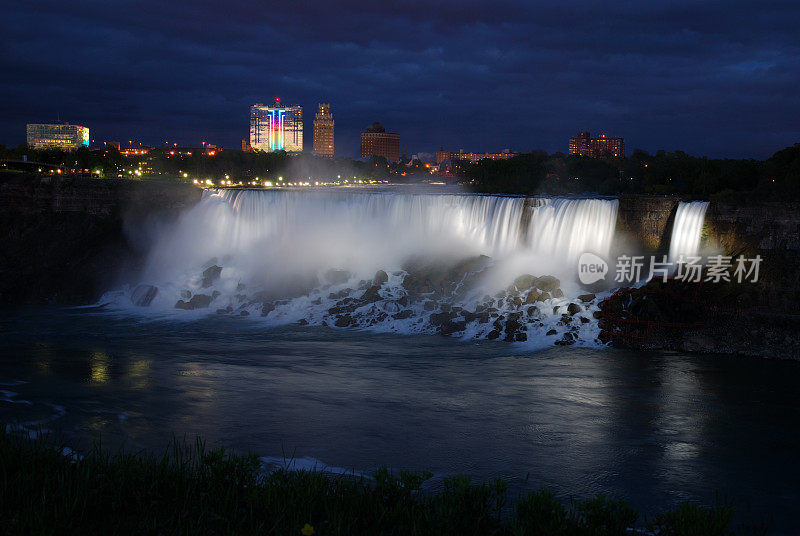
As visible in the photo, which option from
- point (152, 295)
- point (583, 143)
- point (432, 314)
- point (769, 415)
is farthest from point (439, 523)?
point (583, 143)

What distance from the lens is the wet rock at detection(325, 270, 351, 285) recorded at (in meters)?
32.7

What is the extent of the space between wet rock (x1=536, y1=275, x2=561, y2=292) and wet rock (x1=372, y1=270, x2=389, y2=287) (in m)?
7.31

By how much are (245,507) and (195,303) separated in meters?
24.4

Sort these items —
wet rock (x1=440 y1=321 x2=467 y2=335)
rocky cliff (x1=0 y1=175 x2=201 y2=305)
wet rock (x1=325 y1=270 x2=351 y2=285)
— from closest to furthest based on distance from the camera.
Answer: wet rock (x1=440 y1=321 x2=467 y2=335), wet rock (x1=325 y1=270 x2=351 y2=285), rocky cliff (x1=0 y1=175 x2=201 y2=305)

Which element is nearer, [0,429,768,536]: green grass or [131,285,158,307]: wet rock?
[0,429,768,536]: green grass

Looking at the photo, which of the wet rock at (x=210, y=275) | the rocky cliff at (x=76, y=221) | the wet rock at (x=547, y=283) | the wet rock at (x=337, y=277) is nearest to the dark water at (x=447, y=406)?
the wet rock at (x=547, y=283)

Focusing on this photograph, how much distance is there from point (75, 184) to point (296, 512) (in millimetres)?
36740

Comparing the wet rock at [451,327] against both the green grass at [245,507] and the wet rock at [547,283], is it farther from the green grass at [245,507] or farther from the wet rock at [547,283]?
the green grass at [245,507]

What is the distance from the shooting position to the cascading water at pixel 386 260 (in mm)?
27578

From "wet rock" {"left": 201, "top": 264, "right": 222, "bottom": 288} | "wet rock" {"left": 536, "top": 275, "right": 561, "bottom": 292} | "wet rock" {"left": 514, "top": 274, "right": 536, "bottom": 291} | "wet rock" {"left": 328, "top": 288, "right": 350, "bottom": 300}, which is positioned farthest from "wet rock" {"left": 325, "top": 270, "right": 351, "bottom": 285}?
"wet rock" {"left": 536, "top": 275, "right": 561, "bottom": 292}

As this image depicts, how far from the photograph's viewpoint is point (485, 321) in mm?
26688

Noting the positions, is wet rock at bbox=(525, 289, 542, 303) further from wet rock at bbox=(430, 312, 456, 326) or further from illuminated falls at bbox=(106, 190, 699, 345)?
wet rock at bbox=(430, 312, 456, 326)

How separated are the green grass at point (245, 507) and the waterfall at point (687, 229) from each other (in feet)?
73.3

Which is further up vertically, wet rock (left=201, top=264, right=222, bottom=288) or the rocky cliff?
the rocky cliff
